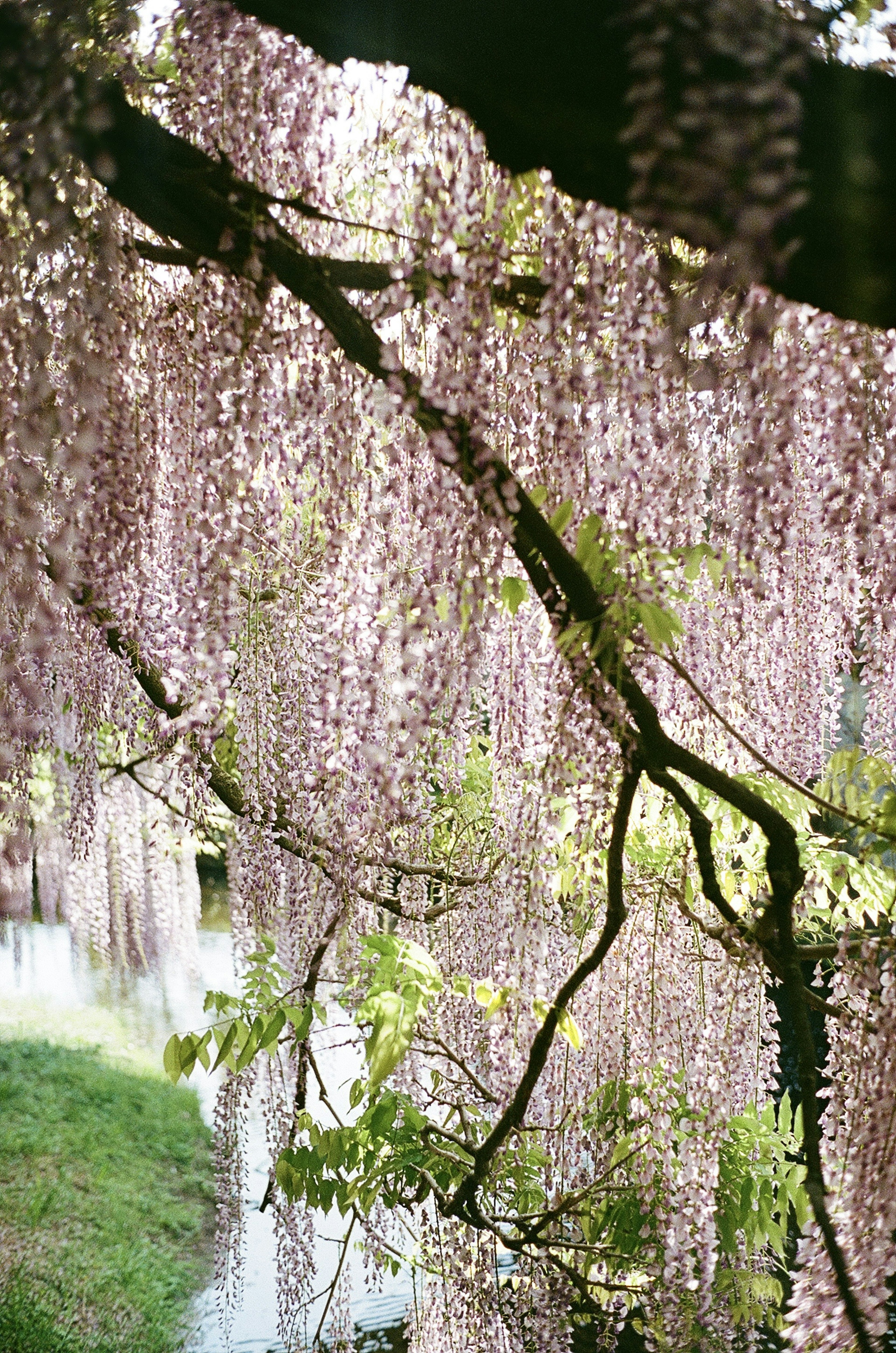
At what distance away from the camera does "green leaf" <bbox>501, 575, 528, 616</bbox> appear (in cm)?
187

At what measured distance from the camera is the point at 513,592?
1.88 metres

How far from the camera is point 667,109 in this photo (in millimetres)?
1088

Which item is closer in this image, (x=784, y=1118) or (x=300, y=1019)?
(x=300, y=1019)

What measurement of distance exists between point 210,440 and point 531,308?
726 millimetres

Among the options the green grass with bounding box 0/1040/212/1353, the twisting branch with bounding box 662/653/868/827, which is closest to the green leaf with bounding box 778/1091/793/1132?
the twisting branch with bounding box 662/653/868/827

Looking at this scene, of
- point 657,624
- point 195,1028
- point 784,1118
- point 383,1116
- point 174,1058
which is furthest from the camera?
point 195,1028

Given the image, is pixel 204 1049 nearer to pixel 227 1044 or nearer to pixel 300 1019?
pixel 227 1044

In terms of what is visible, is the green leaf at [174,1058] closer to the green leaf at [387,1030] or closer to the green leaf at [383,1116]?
the green leaf at [383,1116]

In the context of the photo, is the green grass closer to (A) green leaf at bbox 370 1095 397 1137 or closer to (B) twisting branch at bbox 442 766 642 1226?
(A) green leaf at bbox 370 1095 397 1137

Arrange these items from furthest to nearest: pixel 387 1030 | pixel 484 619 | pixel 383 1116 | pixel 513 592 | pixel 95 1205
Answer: pixel 95 1205 → pixel 383 1116 → pixel 387 1030 → pixel 484 619 → pixel 513 592

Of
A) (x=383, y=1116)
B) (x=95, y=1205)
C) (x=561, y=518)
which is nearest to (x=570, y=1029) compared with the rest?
(x=383, y=1116)

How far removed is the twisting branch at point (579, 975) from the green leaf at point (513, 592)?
0.34 meters

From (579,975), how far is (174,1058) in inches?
44.7

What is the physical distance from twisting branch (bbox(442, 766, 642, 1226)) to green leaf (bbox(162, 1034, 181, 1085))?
28.3 inches
